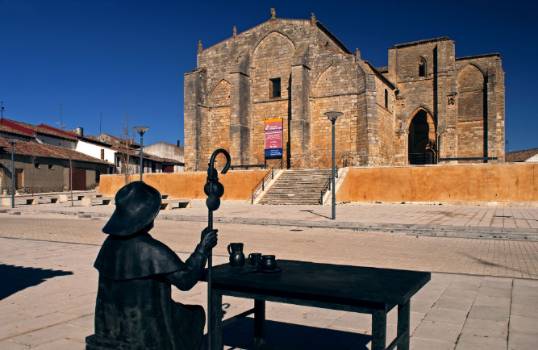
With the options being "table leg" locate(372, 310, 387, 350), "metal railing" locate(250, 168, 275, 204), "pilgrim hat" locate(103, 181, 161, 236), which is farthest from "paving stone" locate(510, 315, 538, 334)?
"metal railing" locate(250, 168, 275, 204)

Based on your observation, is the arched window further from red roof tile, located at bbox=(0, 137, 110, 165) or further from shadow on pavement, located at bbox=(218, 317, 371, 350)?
shadow on pavement, located at bbox=(218, 317, 371, 350)

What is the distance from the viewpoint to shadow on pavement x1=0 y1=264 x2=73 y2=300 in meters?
6.48

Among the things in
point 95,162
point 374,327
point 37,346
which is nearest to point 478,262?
point 374,327

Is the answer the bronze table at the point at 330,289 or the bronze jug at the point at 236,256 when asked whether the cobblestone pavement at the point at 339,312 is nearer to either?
the bronze table at the point at 330,289

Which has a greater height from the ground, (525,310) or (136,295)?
(136,295)

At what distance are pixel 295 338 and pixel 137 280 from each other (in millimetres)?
2376

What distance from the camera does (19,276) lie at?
23.9 feet

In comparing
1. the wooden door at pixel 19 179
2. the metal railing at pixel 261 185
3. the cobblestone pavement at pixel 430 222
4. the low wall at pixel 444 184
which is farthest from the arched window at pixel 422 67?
the wooden door at pixel 19 179

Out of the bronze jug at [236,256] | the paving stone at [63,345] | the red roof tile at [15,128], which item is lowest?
the paving stone at [63,345]

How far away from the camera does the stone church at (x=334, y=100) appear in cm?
3147

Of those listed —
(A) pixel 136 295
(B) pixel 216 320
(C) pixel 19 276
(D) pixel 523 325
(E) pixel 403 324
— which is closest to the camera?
(A) pixel 136 295

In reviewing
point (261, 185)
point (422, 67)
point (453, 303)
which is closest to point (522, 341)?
point (453, 303)

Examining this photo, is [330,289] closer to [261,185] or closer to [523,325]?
[523,325]

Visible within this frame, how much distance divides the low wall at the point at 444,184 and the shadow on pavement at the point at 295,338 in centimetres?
2027
